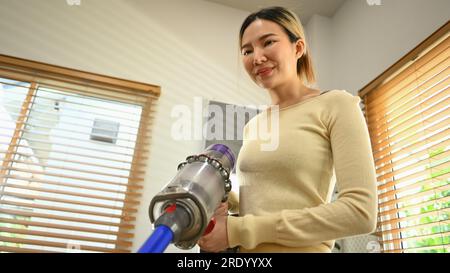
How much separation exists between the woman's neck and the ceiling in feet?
5.19

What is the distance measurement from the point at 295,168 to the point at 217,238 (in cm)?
19

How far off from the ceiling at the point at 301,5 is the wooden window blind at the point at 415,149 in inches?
32.6

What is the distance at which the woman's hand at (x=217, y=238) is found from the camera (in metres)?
0.47

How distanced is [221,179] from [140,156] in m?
1.42

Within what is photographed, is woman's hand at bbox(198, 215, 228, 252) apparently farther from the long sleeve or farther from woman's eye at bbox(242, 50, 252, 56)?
woman's eye at bbox(242, 50, 252, 56)

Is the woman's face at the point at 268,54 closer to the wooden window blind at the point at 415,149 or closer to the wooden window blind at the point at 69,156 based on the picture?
the wooden window blind at the point at 415,149

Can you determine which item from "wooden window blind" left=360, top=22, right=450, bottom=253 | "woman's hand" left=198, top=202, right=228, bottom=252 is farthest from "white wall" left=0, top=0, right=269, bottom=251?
"woman's hand" left=198, top=202, right=228, bottom=252

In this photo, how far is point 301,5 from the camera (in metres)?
2.21

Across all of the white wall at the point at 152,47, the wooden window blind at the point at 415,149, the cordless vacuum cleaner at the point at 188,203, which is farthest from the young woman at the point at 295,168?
the white wall at the point at 152,47

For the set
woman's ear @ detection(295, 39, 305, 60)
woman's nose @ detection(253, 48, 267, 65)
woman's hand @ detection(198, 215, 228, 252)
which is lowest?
woman's hand @ detection(198, 215, 228, 252)

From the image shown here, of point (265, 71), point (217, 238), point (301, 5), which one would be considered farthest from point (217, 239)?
point (301, 5)

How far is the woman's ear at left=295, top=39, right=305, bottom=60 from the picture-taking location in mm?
771

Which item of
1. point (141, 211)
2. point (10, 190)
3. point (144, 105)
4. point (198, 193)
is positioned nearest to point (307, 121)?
point (198, 193)

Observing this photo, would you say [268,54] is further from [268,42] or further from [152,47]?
[152,47]
